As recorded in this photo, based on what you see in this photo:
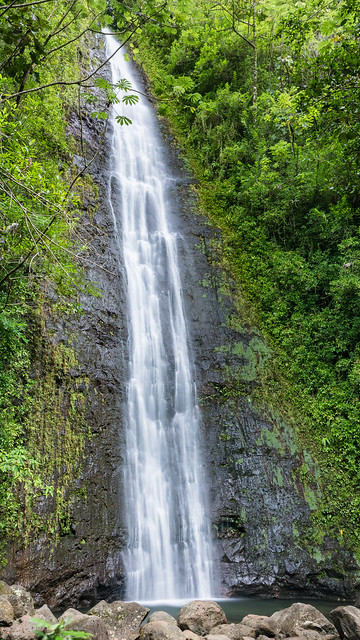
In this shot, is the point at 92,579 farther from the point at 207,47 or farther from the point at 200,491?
the point at 207,47

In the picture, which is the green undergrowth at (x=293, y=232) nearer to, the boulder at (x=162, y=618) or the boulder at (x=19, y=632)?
the boulder at (x=162, y=618)

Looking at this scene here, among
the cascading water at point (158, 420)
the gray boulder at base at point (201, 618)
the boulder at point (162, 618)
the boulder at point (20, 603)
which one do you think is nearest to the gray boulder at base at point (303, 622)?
the gray boulder at base at point (201, 618)

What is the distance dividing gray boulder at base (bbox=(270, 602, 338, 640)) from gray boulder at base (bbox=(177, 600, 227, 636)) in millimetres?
691

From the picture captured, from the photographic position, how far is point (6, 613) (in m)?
3.54

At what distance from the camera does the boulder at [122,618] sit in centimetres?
415

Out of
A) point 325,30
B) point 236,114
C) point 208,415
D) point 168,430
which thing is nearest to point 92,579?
point 168,430

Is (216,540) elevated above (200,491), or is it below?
below

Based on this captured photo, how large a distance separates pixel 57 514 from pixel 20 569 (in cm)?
80

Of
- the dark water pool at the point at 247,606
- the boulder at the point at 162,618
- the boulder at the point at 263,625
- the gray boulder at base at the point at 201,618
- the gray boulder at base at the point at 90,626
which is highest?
the gray boulder at base at the point at 90,626

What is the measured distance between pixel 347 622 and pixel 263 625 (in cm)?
90

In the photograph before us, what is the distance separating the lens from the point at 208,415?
815cm

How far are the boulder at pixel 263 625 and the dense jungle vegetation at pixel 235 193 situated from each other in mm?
2800

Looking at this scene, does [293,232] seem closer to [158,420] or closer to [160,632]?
[158,420]

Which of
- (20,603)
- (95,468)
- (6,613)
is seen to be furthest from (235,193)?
(6,613)
